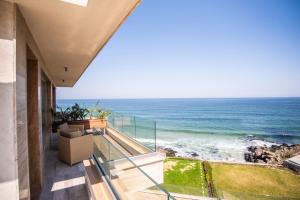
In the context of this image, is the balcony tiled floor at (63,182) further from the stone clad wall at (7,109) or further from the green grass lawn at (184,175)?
the green grass lawn at (184,175)

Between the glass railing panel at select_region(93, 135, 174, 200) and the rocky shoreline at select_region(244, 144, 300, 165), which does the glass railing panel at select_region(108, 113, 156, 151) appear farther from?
the rocky shoreline at select_region(244, 144, 300, 165)

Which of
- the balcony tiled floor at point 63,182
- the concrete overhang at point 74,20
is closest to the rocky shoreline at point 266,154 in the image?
the balcony tiled floor at point 63,182

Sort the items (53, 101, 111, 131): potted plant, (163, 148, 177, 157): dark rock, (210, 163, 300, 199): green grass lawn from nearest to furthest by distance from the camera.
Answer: (53, 101, 111, 131): potted plant
(210, 163, 300, 199): green grass lawn
(163, 148, 177, 157): dark rock

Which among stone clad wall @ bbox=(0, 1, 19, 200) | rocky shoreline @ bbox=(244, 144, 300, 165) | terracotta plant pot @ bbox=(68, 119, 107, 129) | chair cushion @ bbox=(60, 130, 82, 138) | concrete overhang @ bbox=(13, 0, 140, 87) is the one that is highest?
concrete overhang @ bbox=(13, 0, 140, 87)

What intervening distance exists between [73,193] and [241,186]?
9467mm

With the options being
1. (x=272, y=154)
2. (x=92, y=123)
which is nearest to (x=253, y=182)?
(x=272, y=154)

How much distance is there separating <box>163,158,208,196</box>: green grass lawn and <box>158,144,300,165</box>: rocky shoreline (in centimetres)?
261

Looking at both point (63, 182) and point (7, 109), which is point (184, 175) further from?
point (7, 109)

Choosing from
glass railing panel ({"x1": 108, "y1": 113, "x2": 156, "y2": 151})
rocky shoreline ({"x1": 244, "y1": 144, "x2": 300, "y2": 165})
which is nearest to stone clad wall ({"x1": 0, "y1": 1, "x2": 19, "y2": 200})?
glass railing panel ({"x1": 108, "y1": 113, "x2": 156, "y2": 151})

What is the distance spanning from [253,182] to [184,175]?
157 inches

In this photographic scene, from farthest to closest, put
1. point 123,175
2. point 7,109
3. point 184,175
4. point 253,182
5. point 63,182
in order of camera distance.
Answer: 1. point 184,175
2. point 253,182
3. point 63,182
4. point 123,175
5. point 7,109

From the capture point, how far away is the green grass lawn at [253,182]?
8.62 metres

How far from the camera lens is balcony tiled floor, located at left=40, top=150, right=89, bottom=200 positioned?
301cm

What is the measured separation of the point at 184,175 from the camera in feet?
34.7
